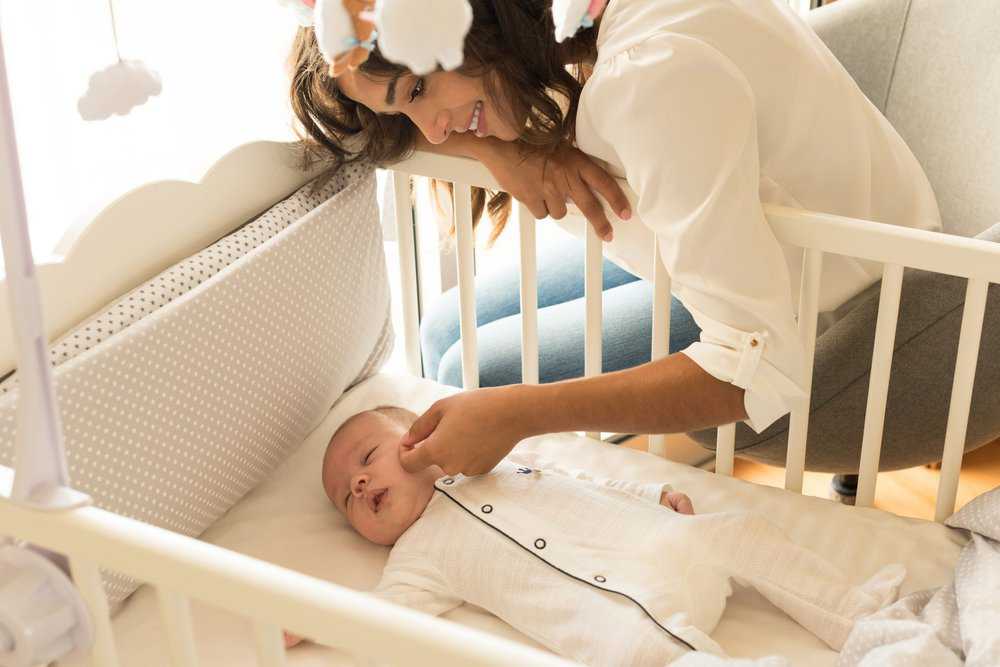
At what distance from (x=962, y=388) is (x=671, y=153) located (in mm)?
374

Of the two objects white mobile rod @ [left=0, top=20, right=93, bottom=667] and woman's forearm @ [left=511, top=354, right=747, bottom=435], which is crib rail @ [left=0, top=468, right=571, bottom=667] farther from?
woman's forearm @ [left=511, top=354, right=747, bottom=435]

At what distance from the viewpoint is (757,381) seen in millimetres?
1102

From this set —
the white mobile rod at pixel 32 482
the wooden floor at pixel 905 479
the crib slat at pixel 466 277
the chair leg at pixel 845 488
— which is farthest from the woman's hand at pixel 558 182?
the wooden floor at pixel 905 479

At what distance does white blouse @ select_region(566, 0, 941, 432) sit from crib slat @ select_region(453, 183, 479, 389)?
225 mm

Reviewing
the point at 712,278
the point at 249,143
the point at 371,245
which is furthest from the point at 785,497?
the point at 249,143

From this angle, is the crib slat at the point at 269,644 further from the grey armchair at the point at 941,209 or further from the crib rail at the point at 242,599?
the grey armchair at the point at 941,209

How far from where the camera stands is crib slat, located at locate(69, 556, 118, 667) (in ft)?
2.55

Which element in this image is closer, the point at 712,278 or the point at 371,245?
the point at 712,278

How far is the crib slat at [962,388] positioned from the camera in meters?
1.08

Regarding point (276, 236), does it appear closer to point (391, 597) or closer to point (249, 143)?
point (249, 143)

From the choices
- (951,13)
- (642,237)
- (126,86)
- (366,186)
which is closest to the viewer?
(126,86)

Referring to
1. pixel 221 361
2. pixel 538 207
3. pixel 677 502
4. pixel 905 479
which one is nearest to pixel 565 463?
pixel 677 502

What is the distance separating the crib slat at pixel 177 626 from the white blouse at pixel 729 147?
545 mm

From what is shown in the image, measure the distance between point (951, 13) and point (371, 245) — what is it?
87 centimetres
